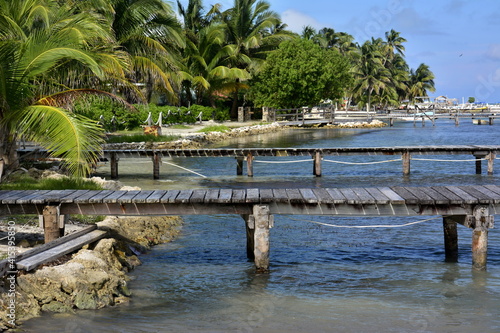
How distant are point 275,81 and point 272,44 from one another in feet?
18.7

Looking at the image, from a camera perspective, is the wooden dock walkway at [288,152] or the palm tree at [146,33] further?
the palm tree at [146,33]

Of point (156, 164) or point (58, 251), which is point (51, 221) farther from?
point (156, 164)

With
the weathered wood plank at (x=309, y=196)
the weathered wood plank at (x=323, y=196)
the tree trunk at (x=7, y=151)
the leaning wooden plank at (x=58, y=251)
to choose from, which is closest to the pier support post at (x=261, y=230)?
the weathered wood plank at (x=309, y=196)

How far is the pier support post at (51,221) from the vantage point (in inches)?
368

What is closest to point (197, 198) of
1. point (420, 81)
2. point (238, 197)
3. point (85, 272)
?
point (238, 197)

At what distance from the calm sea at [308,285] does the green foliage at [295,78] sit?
39.6 meters

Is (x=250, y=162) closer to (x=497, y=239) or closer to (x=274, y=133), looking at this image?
(x=497, y=239)

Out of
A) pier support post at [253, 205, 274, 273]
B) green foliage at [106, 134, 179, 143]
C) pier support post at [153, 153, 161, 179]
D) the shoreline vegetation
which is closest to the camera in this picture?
the shoreline vegetation

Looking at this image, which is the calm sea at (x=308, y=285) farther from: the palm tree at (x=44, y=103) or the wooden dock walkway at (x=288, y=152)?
the wooden dock walkway at (x=288, y=152)

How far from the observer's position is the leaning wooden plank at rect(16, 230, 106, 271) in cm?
758

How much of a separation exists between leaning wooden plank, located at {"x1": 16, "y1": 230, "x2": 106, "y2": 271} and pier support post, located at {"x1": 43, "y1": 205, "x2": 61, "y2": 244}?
467 millimetres

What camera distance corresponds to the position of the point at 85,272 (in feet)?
26.3

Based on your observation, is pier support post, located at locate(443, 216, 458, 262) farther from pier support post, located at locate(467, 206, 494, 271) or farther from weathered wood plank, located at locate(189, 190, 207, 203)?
weathered wood plank, located at locate(189, 190, 207, 203)

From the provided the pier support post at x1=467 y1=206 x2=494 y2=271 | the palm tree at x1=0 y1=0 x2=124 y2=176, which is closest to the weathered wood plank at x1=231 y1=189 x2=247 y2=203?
the palm tree at x1=0 y1=0 x2=124 y2=176
